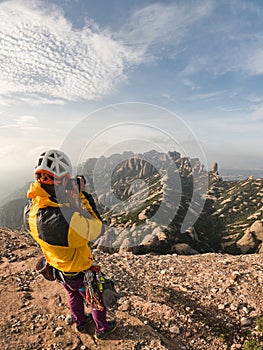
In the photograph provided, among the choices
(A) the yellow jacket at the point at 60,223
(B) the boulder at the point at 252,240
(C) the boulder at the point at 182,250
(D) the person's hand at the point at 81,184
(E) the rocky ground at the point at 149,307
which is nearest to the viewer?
(A) the yellow jacket at the point at 60,223

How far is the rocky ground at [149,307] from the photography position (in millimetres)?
6586

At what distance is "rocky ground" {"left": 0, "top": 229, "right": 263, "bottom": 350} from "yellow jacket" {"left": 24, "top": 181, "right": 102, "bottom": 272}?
2.88 metres

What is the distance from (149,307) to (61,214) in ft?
16.9

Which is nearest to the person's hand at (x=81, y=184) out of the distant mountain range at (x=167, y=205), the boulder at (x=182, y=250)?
the distant mountain range at (x=167, y=205)

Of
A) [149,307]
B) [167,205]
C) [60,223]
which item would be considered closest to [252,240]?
[167,205]

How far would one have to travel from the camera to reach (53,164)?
203 inches

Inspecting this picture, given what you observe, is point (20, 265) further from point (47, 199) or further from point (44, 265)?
point (47, 199)

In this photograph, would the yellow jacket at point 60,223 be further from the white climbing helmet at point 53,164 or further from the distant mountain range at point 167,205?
the distant mountain range at point 167,205

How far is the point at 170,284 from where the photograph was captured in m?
10.7

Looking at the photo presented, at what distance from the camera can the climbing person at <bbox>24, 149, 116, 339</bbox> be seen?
496 cm

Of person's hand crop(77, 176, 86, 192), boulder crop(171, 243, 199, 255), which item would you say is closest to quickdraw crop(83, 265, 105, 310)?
person's hand crop(77, 176, 86, 192)

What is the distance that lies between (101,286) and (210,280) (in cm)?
639

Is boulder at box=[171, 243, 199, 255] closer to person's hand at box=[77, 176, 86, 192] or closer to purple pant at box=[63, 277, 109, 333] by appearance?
purple pant at box=[63, 277, 109, 333]

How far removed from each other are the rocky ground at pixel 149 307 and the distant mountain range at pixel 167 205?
9.01 feet
